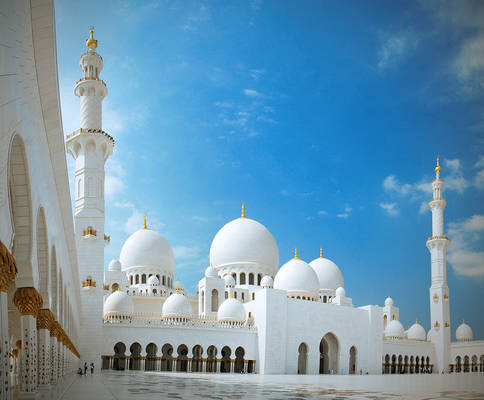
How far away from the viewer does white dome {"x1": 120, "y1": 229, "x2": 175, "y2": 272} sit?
34000 mm

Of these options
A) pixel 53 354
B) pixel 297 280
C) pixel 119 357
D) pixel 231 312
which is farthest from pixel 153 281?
pixel 53 354

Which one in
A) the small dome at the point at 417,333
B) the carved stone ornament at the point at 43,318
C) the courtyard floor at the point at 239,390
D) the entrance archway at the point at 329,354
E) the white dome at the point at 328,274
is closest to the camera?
the carved stone ornament at the point at 43,318

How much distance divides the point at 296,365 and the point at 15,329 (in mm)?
15821

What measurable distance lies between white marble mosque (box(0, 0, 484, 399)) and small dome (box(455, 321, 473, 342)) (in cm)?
9

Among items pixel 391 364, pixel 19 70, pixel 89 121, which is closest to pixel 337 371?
pixel 391 364

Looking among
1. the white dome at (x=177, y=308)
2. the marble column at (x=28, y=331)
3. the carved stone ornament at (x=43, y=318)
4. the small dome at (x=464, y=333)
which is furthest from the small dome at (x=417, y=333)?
the marble column at (x=28, y=331)

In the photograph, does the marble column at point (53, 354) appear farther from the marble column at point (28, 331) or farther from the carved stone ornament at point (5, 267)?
the carved stone ornament at point (5, 267)

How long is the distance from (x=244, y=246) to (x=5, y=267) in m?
29.7

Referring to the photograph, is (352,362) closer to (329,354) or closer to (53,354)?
(329,354)

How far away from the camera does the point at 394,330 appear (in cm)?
3722

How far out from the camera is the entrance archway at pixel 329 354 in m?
30.7

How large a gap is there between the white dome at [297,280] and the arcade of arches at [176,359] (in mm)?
4817

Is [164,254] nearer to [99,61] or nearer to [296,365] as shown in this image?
[296,365]

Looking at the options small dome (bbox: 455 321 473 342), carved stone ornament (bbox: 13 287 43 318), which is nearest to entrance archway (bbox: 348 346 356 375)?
small dome (bbox: 455 321 473 342)
